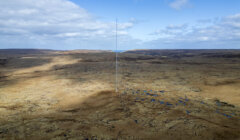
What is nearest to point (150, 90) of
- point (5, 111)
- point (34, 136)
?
point (34, 136)

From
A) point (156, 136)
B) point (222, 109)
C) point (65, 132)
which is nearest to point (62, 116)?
point (65, 132)

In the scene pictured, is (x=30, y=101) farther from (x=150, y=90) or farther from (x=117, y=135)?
(x=150, y=90)

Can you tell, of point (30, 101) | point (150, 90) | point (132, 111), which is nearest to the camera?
point (132, 111)

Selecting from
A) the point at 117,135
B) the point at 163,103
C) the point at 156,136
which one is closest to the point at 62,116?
the point at 117,135

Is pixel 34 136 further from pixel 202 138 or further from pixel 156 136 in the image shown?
pixel 202 138

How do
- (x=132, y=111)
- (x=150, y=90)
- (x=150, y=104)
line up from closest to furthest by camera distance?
(x=132, y=111)
(x=150, y=104)
(x=150, y=90)

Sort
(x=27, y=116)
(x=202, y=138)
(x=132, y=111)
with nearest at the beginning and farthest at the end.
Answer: (x=202, y=138) → (x=27, y=116) → (x=132, y=111)

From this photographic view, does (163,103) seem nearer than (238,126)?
No

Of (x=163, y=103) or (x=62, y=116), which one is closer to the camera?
(x=62, y=116)

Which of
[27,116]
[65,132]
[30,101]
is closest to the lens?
[65,132]
